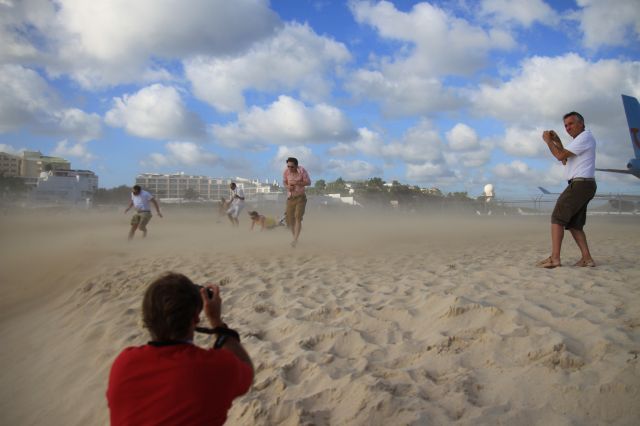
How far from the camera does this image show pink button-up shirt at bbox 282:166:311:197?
9406mm

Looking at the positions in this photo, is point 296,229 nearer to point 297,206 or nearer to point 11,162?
point 297,206

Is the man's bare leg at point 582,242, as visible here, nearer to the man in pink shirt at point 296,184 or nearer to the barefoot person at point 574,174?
the barefoot person at point 574,174

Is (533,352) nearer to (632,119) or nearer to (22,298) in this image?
(22,298)

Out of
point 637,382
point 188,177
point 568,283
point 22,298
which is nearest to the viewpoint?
point 637,382

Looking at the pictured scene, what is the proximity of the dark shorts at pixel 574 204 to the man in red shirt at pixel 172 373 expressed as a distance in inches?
188

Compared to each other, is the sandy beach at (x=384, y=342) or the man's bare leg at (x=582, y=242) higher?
the man's bare leg at (x=582, y=242)

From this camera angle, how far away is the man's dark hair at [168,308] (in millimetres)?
1583

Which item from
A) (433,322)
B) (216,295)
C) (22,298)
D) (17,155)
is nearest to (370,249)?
(433,322)

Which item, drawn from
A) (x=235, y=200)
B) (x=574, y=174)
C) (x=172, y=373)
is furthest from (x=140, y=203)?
(x=172, y=373)

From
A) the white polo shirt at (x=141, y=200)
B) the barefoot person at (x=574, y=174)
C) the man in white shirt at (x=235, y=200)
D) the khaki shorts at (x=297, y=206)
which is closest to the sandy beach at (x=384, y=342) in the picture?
the barefoot person at (x=574, y=174)

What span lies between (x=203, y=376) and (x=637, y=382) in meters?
2.32

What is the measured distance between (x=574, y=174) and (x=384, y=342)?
350 cm

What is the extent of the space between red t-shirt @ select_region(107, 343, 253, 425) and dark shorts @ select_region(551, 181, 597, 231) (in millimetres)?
4846

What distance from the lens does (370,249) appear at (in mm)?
8891
